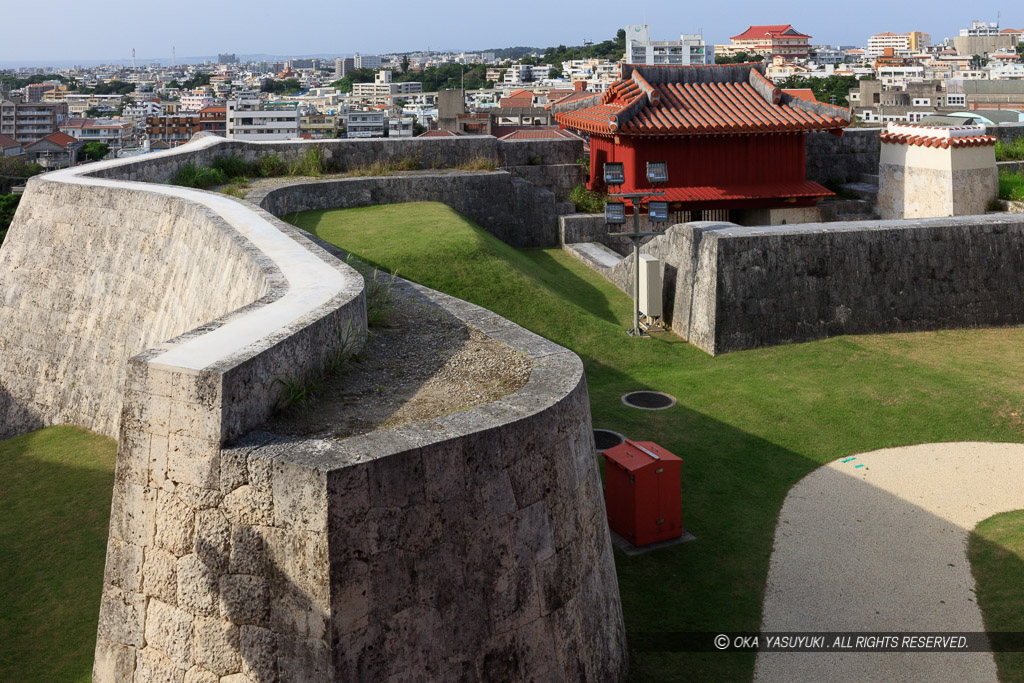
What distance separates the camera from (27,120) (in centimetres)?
13725

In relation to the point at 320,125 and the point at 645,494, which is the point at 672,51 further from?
the point at 645,494

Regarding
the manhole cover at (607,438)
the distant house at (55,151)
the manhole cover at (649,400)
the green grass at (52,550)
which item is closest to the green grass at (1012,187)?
the manhole cover at (649,400)

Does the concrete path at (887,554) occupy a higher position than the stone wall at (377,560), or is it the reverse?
the stone wall at (377,560)

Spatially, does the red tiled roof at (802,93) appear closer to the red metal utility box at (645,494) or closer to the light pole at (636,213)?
the light pole at (636,213)

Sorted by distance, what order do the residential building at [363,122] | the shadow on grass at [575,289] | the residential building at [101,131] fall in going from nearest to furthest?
the shadow on grass at [575,289] → the residential building at [363,122] → the residential building at [101,131]

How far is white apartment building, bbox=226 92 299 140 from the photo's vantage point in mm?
127812

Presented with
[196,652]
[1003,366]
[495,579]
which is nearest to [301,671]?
[196,652]

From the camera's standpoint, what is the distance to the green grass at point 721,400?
6.73m

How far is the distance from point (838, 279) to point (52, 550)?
29.5ft

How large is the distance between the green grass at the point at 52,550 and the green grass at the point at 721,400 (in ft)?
11.7

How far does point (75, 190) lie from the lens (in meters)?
11.0

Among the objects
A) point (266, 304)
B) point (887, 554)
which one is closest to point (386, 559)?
point (266, 304)

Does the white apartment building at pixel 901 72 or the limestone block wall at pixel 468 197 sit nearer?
the limestone block wall at pixel 468 197

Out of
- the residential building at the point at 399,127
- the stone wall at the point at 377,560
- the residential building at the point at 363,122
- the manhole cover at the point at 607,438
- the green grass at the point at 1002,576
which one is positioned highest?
the residential building at the point at 363,122
